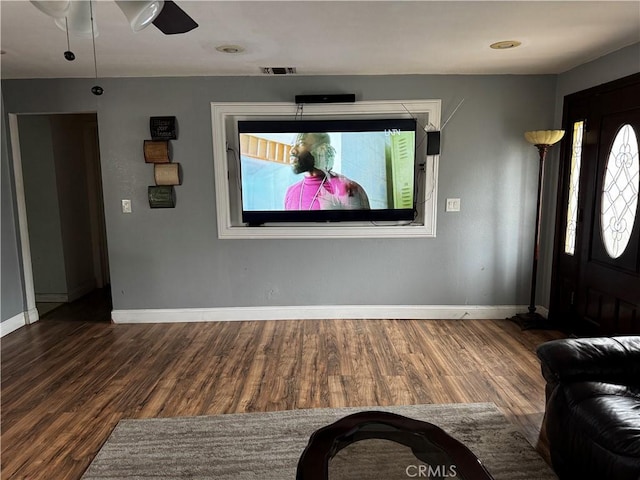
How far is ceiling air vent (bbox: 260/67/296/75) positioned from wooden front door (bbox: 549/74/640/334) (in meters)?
2.49

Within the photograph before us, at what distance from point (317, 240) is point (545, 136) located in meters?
2.25

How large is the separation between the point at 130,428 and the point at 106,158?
2.60m

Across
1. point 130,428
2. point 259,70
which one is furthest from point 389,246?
point 130,428

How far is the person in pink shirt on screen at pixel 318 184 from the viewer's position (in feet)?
12.6

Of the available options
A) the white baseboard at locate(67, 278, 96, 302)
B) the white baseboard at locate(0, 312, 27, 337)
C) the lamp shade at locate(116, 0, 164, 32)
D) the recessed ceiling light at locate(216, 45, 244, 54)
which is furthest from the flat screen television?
the white baseboard at locate(67, 278, 96, 302)

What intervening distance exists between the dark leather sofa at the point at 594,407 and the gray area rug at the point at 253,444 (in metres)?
0.24

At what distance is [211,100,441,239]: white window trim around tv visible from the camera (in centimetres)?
381

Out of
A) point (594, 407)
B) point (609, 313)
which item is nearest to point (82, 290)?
point (594, 407)

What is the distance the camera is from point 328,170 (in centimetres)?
386

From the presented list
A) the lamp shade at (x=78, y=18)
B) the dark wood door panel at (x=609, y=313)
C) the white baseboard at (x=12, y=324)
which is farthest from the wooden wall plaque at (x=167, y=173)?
the dark wood door panel at (x=609, y=313)

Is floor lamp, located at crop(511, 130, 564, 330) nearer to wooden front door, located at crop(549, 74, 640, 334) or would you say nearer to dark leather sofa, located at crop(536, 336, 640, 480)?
wooden front door, located at crop(549, 74, 640, 334)

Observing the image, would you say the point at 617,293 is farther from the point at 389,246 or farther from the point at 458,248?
the point at 389,246

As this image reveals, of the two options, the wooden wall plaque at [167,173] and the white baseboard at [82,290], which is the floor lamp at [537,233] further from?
the white baseboard at [82,290]

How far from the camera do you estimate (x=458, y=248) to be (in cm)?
403
